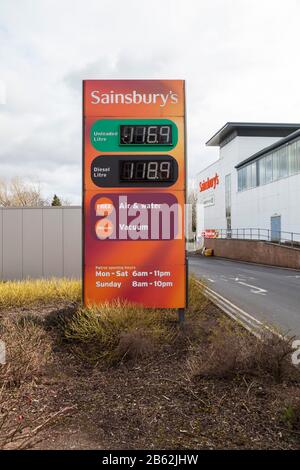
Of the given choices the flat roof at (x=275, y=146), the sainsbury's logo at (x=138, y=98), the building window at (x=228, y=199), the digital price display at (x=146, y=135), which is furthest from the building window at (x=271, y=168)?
the digital price display at (x=146, y=135)

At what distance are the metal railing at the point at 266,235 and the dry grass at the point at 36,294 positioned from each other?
21.9m

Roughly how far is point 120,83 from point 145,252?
3172mm

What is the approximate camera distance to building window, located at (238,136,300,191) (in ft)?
110

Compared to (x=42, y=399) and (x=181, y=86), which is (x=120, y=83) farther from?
(x=42, y=399)

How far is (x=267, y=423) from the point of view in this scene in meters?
3.91

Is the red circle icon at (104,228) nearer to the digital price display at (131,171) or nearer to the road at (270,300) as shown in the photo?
the digital price display at (131,171)

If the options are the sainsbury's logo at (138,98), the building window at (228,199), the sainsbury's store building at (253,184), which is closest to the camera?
the sainsbury's logo at (138,98)

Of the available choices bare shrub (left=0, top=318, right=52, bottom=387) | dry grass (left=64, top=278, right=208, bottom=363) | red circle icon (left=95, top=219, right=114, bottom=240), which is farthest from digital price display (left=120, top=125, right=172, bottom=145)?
bare shrub (left=0, top=318, right=52, bottom=387)

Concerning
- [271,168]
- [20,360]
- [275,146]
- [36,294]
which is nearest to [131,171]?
[20,360]

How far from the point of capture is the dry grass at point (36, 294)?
10.2m

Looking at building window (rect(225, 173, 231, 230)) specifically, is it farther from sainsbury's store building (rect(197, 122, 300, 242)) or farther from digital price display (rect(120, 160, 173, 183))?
digital price display (rect(120, 160, 173, 183))

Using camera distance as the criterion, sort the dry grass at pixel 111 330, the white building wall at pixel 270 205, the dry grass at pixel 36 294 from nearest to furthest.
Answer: the dry grass at pixel 111 330 < the dry grass at pixel 36 294 < the white building wall at pixel 270 205

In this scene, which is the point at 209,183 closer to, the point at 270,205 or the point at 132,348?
the point at 270,205
